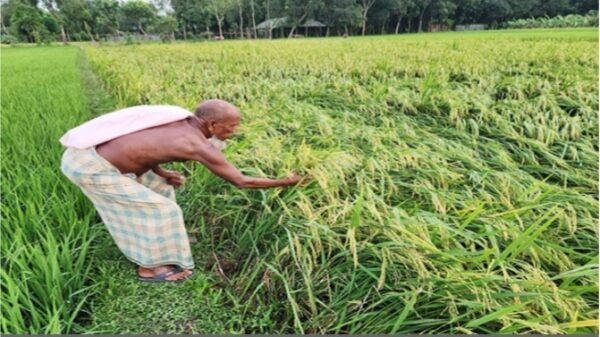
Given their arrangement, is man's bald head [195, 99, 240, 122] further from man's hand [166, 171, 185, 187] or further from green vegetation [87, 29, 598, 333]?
man's hand [166, 171, 185, 187]

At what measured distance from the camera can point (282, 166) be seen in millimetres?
2447

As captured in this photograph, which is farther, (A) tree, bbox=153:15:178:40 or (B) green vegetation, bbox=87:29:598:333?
(A) tree, bbox=153:15:178:40

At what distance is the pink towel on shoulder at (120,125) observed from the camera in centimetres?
182

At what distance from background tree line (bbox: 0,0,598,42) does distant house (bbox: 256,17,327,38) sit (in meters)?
0.78

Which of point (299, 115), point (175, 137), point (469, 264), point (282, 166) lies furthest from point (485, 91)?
point (175, 137)

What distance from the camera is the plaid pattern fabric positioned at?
1.84m

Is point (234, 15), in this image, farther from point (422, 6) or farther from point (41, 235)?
point (41, 235)

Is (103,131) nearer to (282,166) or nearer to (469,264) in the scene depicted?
(282,166)

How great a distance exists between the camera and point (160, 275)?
6.77 ft

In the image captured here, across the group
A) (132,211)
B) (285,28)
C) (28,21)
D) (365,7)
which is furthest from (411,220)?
(285,28)

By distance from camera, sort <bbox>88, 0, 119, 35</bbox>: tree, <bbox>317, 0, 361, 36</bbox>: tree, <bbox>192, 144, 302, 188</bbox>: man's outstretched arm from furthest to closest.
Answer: <bbox>317, 0, 361, 36</bbox>: tree, <bbox>88, 0, 119, 35</bbox>: tree, <bbox>192, 144, 302, 188</bbox>: man's outstretched arm

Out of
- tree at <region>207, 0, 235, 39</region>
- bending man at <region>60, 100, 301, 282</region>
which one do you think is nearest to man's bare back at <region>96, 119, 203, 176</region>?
bending man at <region>60, 100, 301, 282</region>

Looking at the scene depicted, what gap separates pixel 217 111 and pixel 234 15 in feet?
151

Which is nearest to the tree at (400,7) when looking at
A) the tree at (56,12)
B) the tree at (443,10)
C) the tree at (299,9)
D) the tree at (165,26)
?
the tree at (443,10)
